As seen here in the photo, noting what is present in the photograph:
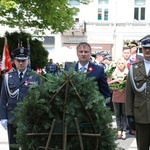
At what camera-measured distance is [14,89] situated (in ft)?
18.6

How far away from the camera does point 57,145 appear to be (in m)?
4.21

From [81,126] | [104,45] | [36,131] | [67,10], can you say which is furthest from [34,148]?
[104,45]

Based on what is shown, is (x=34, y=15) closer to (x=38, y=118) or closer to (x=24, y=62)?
(x=24, y=62)

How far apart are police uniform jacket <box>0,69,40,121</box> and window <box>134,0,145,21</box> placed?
106 feet

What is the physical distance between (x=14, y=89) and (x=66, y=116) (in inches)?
65.1

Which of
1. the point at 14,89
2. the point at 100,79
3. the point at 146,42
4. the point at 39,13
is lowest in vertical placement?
the point at 14,89

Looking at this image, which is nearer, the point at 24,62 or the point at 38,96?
the point at 38,96

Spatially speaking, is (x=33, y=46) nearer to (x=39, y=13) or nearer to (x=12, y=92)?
(x=39, y=13)

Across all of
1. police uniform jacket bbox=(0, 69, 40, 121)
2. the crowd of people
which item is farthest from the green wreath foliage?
police uniform jacket bbox=(0, 69, 40, 121)

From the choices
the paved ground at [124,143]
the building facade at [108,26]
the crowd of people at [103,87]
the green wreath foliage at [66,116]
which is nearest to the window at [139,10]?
the building facade at [108,26]

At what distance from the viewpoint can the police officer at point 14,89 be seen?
18.5 ft

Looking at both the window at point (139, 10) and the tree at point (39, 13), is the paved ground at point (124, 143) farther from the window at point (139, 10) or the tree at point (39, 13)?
the window at point (139, 10)

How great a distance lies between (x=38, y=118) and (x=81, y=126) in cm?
40

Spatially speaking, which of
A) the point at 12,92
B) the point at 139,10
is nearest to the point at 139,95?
the point at 12,92
